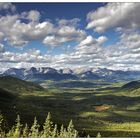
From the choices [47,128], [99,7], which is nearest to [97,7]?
[99,7]

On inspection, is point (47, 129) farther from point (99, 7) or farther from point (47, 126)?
point (99, 7)

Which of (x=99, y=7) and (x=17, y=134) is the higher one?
(x=99, y=7)

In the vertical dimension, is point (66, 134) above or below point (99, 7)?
below

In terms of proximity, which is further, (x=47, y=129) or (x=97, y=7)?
(x=97, y=7)

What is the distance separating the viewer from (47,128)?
45.3 m

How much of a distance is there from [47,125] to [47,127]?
2.46 ft

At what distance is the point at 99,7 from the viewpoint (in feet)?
584

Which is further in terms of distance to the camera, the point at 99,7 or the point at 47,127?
the point at 99,7

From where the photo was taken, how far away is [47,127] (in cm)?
4506

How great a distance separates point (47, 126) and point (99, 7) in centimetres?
14062

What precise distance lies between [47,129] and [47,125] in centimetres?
56

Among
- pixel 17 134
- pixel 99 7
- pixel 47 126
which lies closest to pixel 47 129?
pixel 47 126

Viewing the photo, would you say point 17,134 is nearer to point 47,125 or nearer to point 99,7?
point 47,125

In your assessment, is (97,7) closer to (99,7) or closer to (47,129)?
(99,7)
